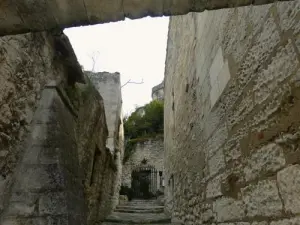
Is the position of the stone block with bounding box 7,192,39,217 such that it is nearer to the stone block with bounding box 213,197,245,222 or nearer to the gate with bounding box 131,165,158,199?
the stone block with bounding box 213,197,245,222

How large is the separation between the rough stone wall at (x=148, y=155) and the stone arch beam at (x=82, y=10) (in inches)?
520

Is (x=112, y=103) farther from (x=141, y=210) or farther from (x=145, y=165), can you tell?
(x=145, y=165)

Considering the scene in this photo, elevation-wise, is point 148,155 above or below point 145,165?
above

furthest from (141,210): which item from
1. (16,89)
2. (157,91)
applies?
(157,91)

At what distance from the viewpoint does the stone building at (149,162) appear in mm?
13836

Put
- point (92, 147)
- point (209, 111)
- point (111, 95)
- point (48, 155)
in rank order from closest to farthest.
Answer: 1. point (48, 155)
2. point (209, 111)
3. point (92, 147)
4. point (111, 95)

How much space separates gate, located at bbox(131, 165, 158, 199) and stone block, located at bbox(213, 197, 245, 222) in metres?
11.7

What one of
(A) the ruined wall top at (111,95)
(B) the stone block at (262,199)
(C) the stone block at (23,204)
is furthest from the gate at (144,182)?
(B) the stone block at (262,199)

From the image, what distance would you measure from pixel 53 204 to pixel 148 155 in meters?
12.8

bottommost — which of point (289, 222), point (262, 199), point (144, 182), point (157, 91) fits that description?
point (289, 222)

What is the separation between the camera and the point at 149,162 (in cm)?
1446

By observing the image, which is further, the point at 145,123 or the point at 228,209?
the point at 145,123

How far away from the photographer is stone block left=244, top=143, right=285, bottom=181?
4.51ft

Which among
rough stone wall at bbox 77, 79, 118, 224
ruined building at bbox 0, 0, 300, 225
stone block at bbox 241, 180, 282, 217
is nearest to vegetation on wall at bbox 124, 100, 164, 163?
rough stone wall at bbox 77, 79, 118, 224
